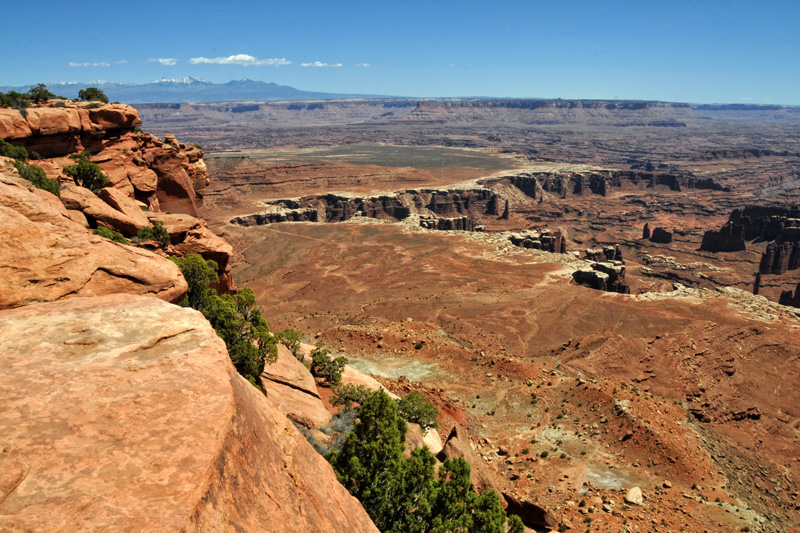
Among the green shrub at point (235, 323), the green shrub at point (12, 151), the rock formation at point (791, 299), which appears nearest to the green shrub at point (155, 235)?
the green shrub at point (235, 323)

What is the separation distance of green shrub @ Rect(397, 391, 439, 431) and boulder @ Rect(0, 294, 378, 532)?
30.9 ft

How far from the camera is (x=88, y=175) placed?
21688mm

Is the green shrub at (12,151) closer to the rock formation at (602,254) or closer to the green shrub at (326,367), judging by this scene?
the green shrub at (326,367)

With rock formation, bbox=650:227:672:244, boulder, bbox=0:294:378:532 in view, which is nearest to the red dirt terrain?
rock formation, bbox=650:227:672:244

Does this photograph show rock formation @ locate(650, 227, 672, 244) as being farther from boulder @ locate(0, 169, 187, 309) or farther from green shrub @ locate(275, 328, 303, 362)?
boulder @ locate(0, 169, 187, 309)

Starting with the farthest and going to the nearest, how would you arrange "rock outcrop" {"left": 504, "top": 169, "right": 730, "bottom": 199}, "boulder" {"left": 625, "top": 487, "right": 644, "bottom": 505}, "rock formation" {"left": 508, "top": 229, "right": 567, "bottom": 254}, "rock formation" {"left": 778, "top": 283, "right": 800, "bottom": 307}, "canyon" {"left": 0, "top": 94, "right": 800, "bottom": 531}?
"rock outcrop" {"left": 504, "top": 169, "right": 730, "bottom": 199}
"rock formation" {"left": 508, "top": 229, "right": 567, "bottom": 254}
"rock formation" {"left": 778, "top": 283, "right": 800, "bottom": 307}
"boulder" {"left": 625, "top": 487, "right": 644, "bottom": 505}
"canyon" {"left": 0, "top": 94, "right": 800, "bottom": 531}

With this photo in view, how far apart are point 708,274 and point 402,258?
47.1 meters

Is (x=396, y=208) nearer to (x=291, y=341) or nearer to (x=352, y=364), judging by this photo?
(x=352, y=364)

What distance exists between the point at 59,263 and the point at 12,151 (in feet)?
51.0

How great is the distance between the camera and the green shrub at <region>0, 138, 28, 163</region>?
66.4ft

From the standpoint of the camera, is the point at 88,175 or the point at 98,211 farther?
the point at 88,175

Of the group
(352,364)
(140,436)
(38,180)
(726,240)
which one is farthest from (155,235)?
(726,240)

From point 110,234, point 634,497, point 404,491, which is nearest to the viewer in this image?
point 404,491

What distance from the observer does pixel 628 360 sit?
3459 centimetres
